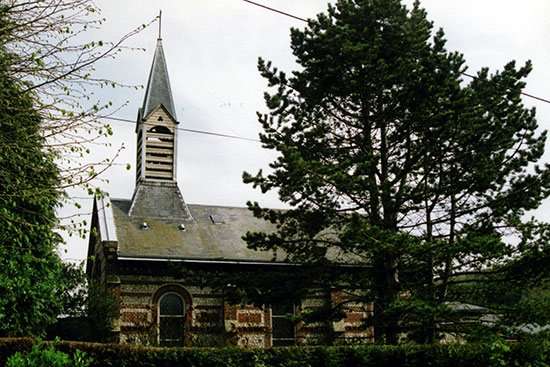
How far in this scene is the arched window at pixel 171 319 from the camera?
23594 millimetres

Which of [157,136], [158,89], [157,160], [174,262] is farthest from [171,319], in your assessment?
[158,89]

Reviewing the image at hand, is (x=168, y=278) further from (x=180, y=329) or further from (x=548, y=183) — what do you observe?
(x=548, y=183)

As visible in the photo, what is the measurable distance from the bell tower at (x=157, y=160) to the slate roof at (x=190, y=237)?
0.50 meters

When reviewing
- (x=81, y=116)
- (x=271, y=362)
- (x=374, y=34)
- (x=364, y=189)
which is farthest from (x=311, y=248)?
(x=81, y=116)

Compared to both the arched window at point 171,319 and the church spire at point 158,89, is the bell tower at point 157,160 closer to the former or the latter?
the church spire at point 158,89

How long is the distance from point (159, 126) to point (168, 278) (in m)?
7.08

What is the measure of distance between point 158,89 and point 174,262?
33.0 ft

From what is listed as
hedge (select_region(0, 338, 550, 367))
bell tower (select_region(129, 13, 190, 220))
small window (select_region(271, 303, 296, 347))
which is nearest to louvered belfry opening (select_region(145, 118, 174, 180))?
bell tower (select_region(129, 13, 190, 220))

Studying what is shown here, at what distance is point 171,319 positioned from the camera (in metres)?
23.8

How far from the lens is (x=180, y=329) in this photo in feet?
78.1

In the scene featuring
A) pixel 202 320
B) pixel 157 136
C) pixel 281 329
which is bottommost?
pixel 281 329

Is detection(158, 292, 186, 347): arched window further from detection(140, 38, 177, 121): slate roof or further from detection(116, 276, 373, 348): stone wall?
detection(140, 38, 177, 121): slate roof

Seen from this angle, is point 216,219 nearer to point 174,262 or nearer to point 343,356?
point 174,262

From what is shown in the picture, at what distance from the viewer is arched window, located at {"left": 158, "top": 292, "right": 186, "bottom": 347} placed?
2359 cm
